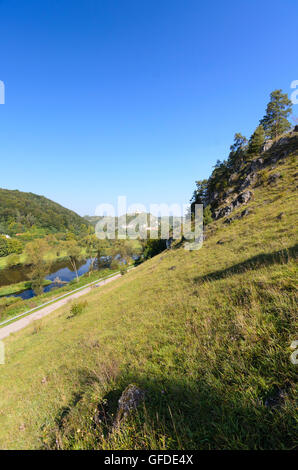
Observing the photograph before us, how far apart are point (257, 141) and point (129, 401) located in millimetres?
49786

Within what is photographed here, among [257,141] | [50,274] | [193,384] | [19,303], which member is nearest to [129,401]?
[193,384]

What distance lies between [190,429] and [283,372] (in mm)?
1562

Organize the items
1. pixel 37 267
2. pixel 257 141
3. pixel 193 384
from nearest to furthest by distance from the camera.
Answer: pixel 193 384
pixel 257 141
pixel 37 267

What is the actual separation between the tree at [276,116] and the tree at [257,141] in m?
7.03

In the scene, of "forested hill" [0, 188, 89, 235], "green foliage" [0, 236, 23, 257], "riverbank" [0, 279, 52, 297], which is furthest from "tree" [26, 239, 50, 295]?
"forested hill" [0, 188, 89, 235]

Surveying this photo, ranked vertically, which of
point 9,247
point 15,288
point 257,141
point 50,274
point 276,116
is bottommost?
point 15,288

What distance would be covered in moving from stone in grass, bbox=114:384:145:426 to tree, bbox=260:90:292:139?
195ft


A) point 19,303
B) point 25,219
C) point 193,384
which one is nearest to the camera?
point 193,384

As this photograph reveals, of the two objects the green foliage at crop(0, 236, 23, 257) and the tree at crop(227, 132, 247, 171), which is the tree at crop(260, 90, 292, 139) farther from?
the green foliage at crop(0, 236, 23, 257)

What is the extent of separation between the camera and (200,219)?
104ft

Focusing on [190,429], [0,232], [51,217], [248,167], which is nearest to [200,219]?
[248,167]

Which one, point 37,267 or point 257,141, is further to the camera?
point 37,267

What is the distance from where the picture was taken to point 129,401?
271 cm

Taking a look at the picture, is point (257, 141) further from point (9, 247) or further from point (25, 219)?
point (25, 219)
